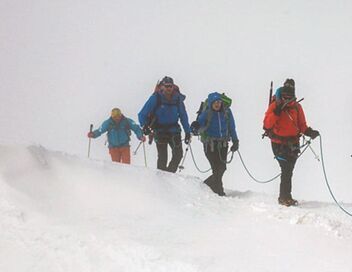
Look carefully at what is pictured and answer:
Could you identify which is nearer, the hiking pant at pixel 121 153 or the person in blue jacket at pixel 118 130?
the person in blue jacket at pixel 118 130

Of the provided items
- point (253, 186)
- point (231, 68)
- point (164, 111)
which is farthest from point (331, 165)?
point (231, 68)

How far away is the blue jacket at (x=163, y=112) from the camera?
10.1 meters

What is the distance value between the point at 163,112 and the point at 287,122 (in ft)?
7.93

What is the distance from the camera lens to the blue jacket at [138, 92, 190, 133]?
10.1 m

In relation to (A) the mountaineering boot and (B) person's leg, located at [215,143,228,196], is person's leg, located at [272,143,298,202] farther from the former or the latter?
(B) person's leg, located at [215,143,228,196]

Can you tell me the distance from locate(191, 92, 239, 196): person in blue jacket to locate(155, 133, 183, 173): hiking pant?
76cm

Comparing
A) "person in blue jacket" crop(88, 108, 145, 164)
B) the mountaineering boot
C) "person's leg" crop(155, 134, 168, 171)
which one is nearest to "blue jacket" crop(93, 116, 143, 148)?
"person in blue jacket" crop(88, 108, 145, 164)

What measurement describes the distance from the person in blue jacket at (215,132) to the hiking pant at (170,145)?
763 millimetres

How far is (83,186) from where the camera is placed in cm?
642

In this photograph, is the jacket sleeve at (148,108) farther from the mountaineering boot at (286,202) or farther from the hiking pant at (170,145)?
the mountaineering boot at (286,202)

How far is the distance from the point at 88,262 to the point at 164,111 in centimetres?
592

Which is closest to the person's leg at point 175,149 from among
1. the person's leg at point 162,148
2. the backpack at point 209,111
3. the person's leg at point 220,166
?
the person's leg at point 162,148

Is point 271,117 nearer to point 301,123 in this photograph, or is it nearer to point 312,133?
point 301,123

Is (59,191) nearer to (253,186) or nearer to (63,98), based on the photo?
(253,186)
